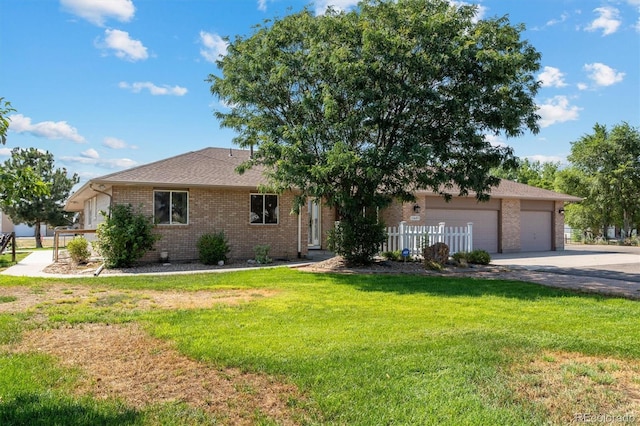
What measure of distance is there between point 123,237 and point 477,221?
49.4 feet

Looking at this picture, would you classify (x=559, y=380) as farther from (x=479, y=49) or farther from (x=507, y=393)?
(x=479, y=49)

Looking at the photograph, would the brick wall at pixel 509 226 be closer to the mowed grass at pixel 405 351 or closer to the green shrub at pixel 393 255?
the green shrub at pixel 393 255

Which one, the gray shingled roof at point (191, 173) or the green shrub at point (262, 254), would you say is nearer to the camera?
the gray shingled roof at point (191, 173)

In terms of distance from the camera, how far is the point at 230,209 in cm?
1566

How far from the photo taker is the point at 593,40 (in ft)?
44.8

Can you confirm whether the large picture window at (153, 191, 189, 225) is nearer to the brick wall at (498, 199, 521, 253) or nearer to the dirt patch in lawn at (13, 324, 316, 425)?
the dirt patch in lawn at (13, 324, 316, 425)

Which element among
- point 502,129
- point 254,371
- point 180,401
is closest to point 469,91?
point 502,129

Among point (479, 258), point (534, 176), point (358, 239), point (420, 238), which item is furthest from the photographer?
point (534, 176)

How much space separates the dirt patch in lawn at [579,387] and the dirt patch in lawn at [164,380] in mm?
1957

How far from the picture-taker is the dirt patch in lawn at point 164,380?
138 inches

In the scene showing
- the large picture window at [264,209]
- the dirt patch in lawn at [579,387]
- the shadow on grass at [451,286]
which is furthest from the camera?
the large picture window at [264,209]

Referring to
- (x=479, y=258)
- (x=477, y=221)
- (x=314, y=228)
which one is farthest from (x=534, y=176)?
(x=479, y=258)

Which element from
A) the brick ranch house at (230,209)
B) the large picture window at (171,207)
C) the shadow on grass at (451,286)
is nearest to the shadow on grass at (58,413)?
the shadow on grass at (451,286)

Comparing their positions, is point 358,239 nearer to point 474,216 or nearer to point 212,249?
point 212,249
